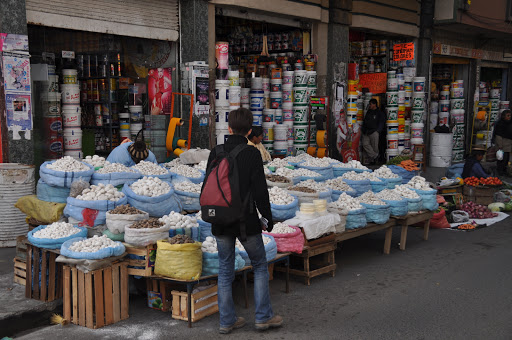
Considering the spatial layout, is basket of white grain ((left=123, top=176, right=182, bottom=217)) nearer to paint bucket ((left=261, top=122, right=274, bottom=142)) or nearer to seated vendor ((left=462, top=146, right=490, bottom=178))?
paint bucket ((left=261, top=122, right=274, bottom=142))

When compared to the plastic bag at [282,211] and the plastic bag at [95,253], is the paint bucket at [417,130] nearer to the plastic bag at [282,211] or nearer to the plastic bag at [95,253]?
the plastic bag at [282,211]

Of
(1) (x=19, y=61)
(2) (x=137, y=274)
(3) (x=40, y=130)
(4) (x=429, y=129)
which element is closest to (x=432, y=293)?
(2) (x=137, y=274)

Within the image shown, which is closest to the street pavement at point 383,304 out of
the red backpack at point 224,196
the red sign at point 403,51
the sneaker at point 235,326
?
the sneaker at point 235,326

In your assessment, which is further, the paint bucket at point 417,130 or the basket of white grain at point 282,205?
the paint bucket at point 417,130

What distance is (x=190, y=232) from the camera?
5.88 m

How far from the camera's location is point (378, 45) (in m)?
16.1

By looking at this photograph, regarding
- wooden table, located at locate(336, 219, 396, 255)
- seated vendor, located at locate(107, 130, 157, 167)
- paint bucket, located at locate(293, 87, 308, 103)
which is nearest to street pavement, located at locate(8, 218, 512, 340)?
wooden table, located at locate(336, 219, 396, 255)

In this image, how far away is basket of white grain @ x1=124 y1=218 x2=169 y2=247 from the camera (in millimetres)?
5324

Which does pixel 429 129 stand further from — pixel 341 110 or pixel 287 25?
pixel 287 25

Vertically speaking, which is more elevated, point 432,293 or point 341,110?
point 341,110

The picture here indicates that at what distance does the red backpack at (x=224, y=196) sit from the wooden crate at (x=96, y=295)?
117cm

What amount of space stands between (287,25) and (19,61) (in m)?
6.87

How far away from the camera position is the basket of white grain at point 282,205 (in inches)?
265

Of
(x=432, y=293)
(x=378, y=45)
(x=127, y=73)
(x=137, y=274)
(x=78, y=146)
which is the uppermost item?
(x=378, y=45)
